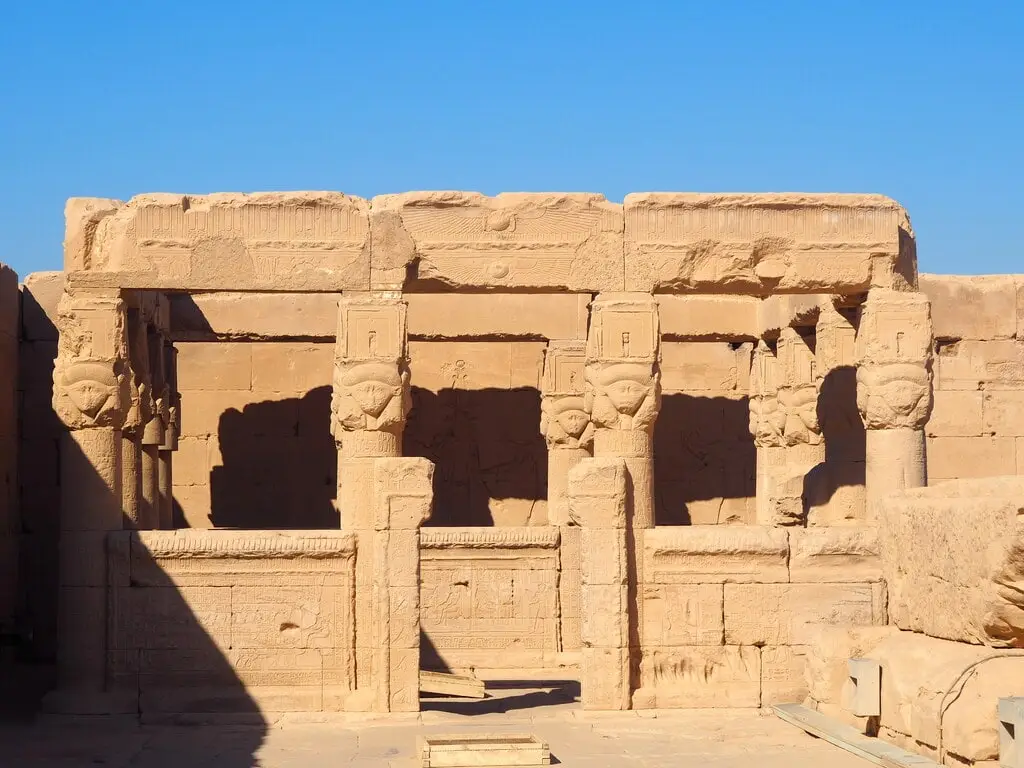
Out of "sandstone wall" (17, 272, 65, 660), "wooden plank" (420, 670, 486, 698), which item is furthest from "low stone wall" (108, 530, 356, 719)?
"sandstone wall" (17, 272, 65, 660)

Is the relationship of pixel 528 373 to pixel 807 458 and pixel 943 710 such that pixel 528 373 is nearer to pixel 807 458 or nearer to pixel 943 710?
pixel 807 458

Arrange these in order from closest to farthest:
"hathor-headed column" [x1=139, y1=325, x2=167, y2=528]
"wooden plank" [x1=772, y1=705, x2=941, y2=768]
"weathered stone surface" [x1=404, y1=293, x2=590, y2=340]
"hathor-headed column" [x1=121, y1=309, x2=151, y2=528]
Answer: "wooden plank" [x1=772, y1=705, x2=941, y2=768], "hathor-headed column" [x1=121, y1=309, x2=151, y2=528], "hathor-headed column" [x1=139, y1=325, x2=167, y2=528], "weathered stone surface" [x1=404, y1=293, x2=590, y2=340]

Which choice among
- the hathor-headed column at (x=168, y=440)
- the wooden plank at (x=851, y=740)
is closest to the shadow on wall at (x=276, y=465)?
the hathor-headed column at (x=168, y=440)

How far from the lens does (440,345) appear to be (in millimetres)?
17750

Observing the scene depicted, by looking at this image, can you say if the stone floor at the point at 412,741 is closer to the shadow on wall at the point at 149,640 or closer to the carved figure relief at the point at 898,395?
the shadow on wall at the point at 149,640

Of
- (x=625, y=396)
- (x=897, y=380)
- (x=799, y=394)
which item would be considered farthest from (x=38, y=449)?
(x=897, y=380)

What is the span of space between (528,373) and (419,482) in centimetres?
687

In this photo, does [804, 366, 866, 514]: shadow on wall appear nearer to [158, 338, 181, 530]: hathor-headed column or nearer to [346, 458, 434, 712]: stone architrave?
[346, 458, 434, 712]: stone architrave

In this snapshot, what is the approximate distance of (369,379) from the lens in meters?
11.6

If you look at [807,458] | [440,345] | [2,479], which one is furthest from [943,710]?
[440,345]

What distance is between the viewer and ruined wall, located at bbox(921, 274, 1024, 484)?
16.2 meters

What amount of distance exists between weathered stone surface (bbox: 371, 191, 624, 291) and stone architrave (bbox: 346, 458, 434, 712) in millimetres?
1802

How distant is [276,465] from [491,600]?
4.78 m

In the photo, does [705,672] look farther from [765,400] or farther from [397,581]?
[765,400]
